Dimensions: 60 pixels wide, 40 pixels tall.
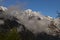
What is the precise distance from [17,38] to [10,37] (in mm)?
3512

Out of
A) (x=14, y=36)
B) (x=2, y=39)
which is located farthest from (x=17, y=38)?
(x=2, y=39)

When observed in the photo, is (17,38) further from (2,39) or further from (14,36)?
(2,39)

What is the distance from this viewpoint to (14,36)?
95688 mm

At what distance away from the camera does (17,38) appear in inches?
3787

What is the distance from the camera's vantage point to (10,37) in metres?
95.1

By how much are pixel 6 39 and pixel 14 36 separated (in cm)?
410

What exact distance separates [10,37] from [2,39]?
253 inches

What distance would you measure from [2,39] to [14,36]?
7.59 meters

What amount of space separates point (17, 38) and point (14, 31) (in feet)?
13.5

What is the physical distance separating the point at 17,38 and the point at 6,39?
17.4 feet

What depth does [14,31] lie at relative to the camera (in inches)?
3863

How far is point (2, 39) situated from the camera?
326 ft

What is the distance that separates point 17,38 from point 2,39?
332 inches

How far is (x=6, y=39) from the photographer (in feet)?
314
